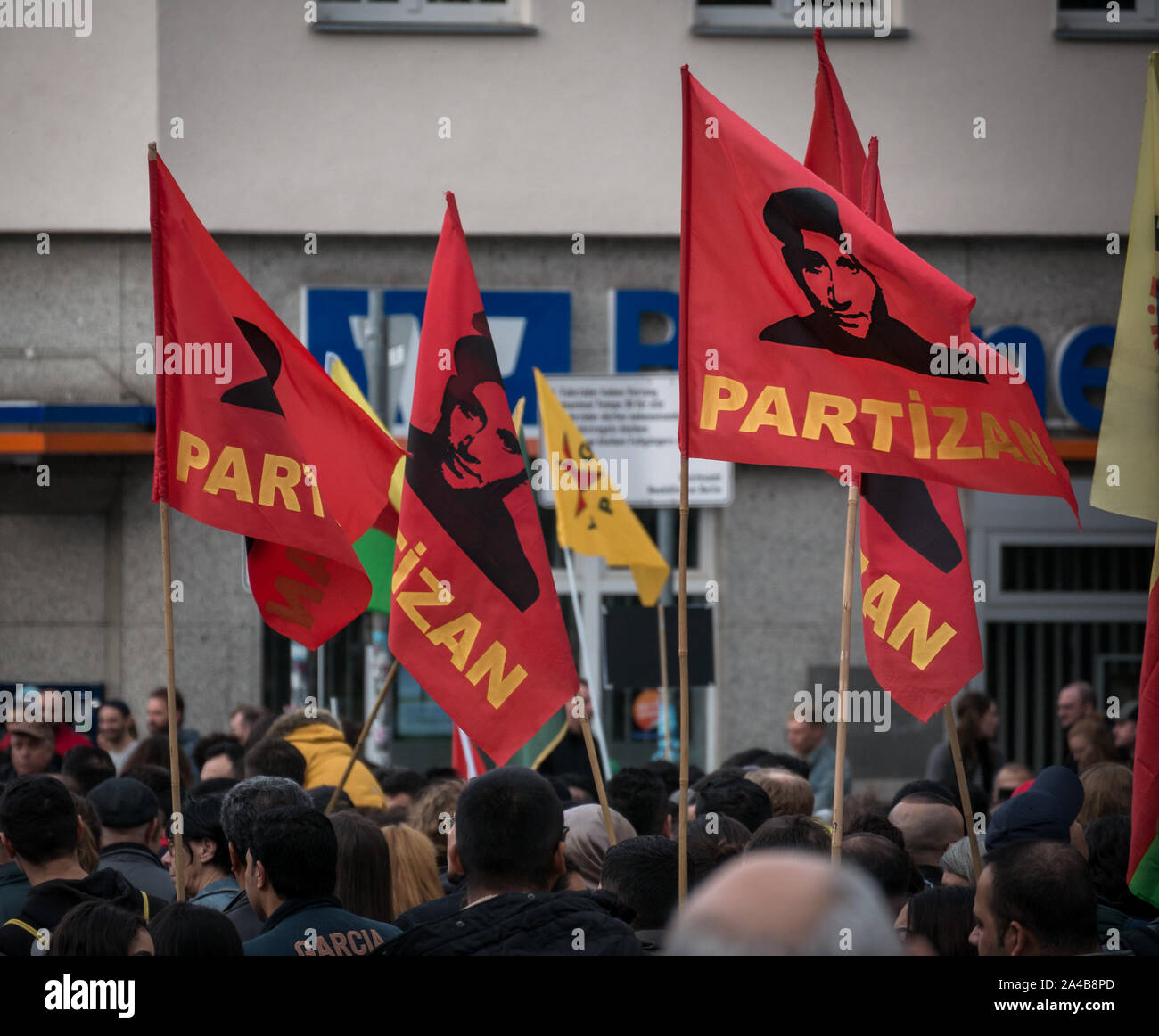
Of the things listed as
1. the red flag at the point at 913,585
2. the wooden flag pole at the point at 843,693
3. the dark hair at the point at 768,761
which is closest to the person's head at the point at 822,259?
the wooden flag pole at the point at 843,693

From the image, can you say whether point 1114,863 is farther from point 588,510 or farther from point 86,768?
point 588,510

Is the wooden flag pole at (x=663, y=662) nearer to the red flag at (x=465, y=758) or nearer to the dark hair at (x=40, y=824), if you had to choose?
the red flag at (x=465, y=758)

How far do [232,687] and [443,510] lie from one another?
8161 mm

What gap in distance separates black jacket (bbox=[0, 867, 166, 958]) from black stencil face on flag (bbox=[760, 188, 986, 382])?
2.43 meters

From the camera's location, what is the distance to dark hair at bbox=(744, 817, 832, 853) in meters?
4.73

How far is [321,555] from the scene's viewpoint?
561cm

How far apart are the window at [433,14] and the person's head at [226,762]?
23.3 feet

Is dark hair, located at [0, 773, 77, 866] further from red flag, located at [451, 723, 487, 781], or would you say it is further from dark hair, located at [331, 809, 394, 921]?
red flag, located at [451, 723, 487, 781]

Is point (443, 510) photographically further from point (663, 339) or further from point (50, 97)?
point (50, 97)

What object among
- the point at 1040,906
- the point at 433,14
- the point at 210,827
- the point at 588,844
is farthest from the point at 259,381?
the point at 433,14

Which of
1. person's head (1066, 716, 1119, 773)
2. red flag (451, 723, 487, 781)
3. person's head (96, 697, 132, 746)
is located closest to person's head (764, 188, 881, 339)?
red flag (451, 723, 487, 781)

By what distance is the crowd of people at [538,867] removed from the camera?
→ 3021 millimetres

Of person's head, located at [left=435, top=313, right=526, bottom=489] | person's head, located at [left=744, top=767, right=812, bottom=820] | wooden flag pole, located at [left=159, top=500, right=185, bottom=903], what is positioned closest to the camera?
wooden flag pole, located at [left=159, top=500, right=185, bottom=903]
